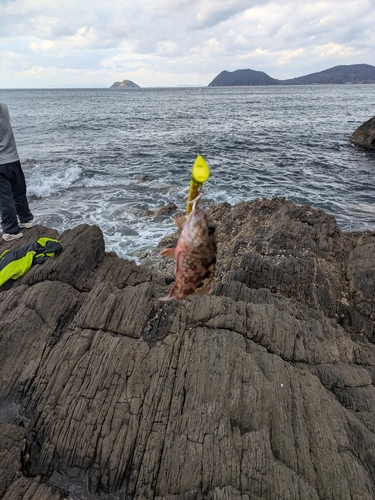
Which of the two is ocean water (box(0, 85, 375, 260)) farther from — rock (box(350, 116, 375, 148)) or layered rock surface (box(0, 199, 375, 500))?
layered rock surface (box(0, 199, 375, 500))

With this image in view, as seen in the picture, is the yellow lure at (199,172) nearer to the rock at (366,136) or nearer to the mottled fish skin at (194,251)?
the mottled fish skin at (194,251)

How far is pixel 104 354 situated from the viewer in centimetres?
483

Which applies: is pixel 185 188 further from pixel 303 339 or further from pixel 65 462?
pixel 65 462

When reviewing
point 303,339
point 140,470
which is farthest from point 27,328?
point 303,339

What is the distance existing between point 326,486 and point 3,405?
4.36 m

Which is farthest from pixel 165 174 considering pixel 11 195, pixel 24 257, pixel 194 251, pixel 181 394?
pixel 194 251

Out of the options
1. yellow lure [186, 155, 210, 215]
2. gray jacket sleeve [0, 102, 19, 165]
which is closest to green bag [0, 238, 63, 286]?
gray jacket sleeve [0, 102, 19, 165]

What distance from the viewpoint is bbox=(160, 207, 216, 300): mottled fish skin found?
2244 millimetres

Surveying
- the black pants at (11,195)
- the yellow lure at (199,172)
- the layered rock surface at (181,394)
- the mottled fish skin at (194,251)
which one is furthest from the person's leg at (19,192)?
the yellow lure at (199,172)

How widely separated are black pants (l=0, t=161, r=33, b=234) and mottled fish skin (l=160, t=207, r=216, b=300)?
268 inches

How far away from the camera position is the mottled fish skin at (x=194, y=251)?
2244 millimetres

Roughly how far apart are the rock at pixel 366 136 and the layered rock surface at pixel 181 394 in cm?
2903

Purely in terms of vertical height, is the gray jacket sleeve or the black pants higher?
the gray jacket sleeve

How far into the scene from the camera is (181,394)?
14.4 feet
